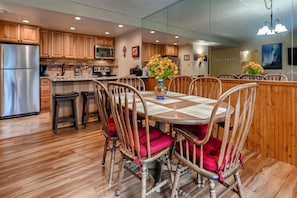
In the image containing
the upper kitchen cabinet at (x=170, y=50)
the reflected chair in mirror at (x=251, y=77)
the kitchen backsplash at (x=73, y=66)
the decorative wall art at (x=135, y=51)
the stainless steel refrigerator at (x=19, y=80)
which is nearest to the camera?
the reflected chair in mirror at (x=251, y=77)

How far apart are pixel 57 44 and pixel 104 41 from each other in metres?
1.44

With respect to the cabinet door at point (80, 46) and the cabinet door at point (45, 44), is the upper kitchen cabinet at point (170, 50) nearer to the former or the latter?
the cabinet door at point (80, 46)

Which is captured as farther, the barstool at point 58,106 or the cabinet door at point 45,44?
the cabinet door at point 45,44

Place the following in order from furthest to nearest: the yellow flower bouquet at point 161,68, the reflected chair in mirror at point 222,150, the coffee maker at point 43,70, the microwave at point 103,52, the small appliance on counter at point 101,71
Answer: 1. the small appliance on counter at point 101,71
2. the microwave at point 103,52
3. the coffee maker at point 43,70
4. the yellow flower bouquet at point 161,68
5. the reflected chair in mirror at point 222,150

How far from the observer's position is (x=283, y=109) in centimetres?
229

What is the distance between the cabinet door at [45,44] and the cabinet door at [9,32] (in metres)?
0.66

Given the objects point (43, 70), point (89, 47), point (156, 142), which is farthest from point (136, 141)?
point (89, 47)

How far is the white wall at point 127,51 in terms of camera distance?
17.4ft

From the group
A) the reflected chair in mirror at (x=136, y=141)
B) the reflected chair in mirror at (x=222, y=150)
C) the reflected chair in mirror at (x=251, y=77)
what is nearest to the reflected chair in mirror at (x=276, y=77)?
the reflected chair in mirror at (x=251, y=77)

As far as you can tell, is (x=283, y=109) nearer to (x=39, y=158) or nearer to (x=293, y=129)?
(x=293, y=129)

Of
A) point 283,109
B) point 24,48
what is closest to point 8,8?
point 24,48

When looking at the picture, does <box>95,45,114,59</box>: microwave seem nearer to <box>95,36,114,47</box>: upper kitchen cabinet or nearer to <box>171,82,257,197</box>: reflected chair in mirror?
<box>95,36,114,47</box>: upper kitchen cabinet

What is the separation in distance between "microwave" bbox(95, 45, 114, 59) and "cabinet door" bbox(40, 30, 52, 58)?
52.5 inches

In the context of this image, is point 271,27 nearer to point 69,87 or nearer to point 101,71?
point 69,87
